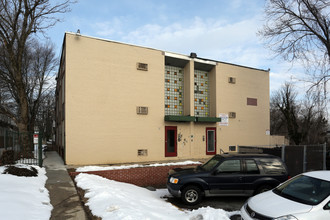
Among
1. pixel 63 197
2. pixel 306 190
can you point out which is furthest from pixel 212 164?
pixel 63 197

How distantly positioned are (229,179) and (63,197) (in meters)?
5.38

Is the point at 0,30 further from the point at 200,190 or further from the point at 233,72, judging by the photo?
the point at 233,72

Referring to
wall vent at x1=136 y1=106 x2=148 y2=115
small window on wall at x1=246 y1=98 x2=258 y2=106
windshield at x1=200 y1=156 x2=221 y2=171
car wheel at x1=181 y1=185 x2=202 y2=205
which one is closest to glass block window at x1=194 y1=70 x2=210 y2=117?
small window on wall at x1=246 y1=98 x2=258 y2=106

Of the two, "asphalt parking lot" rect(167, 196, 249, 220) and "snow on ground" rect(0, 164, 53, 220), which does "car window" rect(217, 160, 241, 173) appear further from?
"snow on ground" rect(0, 164, 53, 220)

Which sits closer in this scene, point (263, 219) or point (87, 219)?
point (263, 219)

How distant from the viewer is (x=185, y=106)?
18141 mm

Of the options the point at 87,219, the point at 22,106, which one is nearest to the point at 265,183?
the point at 87,219

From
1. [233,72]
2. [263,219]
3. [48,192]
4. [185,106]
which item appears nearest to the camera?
[263,219]

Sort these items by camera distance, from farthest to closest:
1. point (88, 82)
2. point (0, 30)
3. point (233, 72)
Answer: point (233, 72)
point (88, 82)
point (0, 30)

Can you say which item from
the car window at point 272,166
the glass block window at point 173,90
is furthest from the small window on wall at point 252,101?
the car window at point 272,166

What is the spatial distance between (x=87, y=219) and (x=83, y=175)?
4.71 metres

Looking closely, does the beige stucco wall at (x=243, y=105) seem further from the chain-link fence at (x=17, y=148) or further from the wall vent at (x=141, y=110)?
the chain-link fence at (x=17, y=148)

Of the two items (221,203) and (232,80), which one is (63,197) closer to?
(221,203)

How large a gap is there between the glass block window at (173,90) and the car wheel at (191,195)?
10128mm
